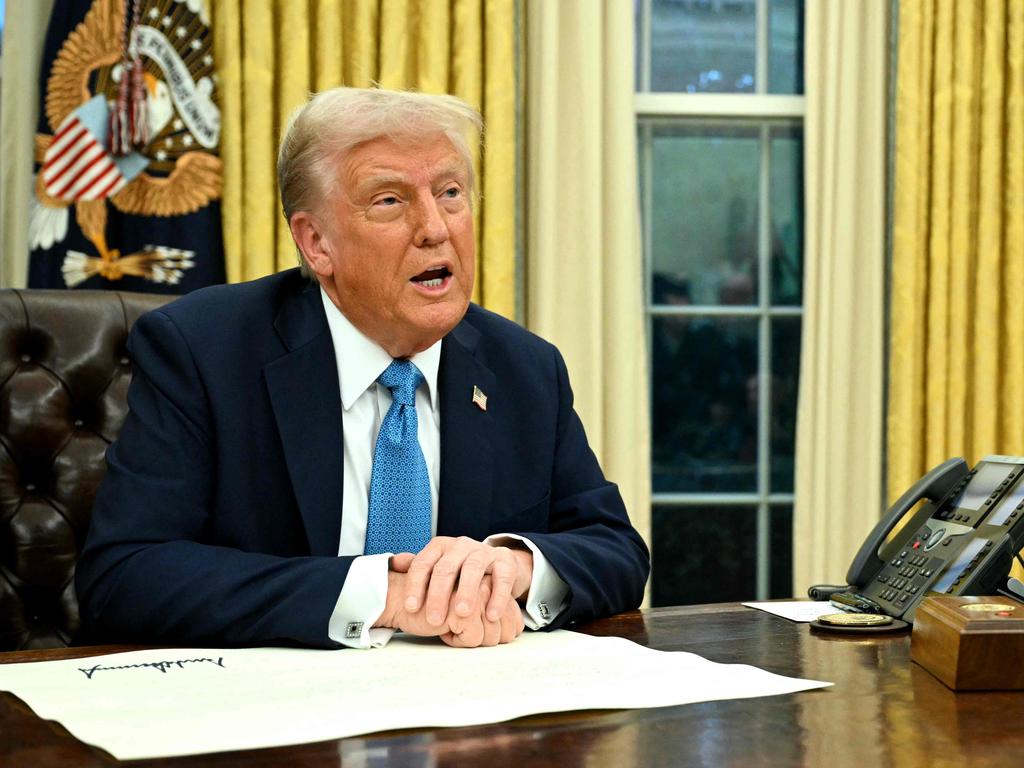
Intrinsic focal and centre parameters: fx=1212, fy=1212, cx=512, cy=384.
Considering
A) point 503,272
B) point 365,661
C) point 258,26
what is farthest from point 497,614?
point 258,26

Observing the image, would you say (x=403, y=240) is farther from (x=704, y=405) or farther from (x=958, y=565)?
(x=704, y=405)

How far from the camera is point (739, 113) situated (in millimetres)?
3922

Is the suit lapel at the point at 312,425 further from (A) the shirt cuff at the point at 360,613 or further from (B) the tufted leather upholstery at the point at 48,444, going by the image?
(B) the tufted leather upholstery at the point at 48,444

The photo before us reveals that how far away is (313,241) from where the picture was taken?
1.91 metres

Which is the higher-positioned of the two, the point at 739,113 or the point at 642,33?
the point at 642,33

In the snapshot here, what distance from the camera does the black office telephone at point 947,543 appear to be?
4.90ft

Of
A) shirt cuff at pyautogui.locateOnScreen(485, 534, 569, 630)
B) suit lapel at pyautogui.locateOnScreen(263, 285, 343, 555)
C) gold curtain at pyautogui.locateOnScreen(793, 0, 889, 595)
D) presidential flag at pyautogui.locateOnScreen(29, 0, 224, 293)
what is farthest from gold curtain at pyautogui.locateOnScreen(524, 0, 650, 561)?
shirt cuff at pyautogui.locateOnScreen(485, 534, 569, 630)

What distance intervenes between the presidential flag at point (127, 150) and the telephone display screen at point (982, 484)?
2324mm

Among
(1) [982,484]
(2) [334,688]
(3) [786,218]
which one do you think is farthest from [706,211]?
(2) [334,688]

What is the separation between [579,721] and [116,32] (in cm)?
287

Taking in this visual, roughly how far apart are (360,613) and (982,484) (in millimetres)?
881

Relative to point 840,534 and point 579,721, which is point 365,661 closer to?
point 579,721

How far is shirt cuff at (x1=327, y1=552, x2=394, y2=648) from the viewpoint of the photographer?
4.55 ft

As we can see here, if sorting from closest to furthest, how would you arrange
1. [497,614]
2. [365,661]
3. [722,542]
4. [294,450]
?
[365,661] < [497,614] < [294,450] < [722,542]
